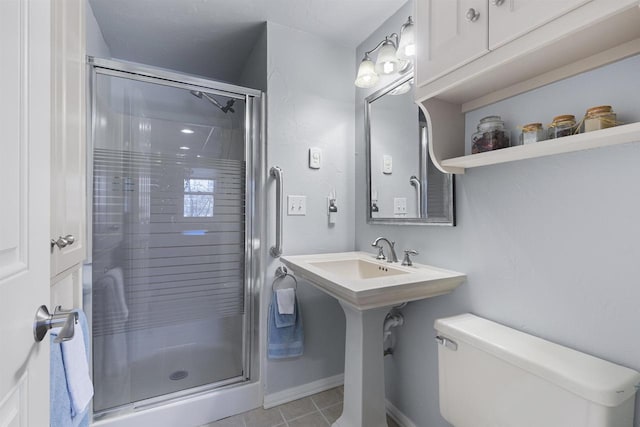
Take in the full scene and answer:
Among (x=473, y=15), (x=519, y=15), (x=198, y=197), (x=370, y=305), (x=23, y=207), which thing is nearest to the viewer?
(x=23, y=207)

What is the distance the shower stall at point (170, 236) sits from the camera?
4.88 ft

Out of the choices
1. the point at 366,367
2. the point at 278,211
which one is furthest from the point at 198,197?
the point at 366,367

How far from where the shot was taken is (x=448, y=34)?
962 millimetres

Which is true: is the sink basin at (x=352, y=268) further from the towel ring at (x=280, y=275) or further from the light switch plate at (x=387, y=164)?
the light switch plate at (x=387, y=164)

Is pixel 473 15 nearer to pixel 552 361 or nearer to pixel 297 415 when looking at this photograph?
pixel 552 361

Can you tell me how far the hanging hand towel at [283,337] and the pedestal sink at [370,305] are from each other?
0.37 metres

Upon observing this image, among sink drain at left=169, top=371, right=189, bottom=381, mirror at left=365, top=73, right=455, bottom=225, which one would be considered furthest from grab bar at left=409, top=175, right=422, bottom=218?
sink drain at left=169, top=371, right=189, bottom=381

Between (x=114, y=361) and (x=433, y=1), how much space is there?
86.6 inches

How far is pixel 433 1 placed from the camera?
40.4 inches

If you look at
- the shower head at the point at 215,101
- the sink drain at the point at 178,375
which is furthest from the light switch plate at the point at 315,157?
the sink drain at the point at 178,375

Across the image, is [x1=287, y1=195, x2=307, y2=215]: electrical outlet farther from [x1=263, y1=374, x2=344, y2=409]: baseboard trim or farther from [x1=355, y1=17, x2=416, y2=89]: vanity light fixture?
[x1=263, y1=374, x2=344, y2=409]: baseboard trim

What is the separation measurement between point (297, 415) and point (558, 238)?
1.58m

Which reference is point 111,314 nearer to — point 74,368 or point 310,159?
point 74,368

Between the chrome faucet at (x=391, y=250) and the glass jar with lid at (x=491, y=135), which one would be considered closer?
the glass jar with lid at (x=491, y=135)
